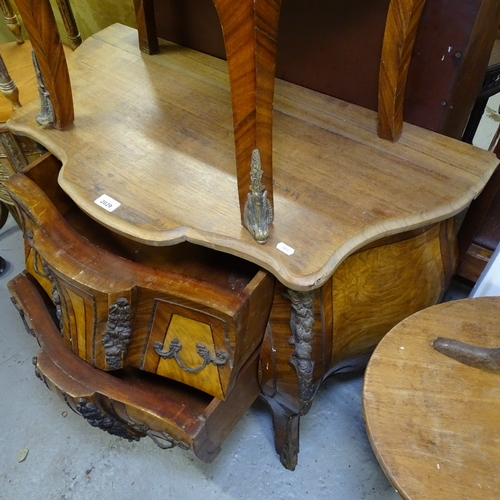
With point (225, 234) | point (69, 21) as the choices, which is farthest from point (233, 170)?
point (69, 21)

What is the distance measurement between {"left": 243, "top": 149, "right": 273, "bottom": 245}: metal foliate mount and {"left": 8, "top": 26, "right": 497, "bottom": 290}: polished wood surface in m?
0.02

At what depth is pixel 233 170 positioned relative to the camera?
723 mm

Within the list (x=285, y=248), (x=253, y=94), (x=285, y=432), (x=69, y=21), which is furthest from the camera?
(x=69, y=21)

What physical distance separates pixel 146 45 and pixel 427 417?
32.2 inches

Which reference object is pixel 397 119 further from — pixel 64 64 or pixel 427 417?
pixel 64 64

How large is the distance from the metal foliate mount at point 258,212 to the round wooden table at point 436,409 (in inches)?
8.1

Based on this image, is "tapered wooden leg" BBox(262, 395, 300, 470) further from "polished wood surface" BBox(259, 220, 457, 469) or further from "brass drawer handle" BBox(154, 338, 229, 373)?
"brass drawer handle" BBox(154, 338, 229, 373)

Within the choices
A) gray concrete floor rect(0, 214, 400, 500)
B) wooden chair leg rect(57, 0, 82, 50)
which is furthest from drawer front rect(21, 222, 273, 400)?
wooden chair leg rect(57, 0, 82, 50)

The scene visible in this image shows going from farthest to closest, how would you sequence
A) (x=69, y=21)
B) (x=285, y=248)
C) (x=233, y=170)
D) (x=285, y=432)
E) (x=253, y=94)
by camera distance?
(x=69, y=21), (x=285, y=432), (x=233, y=170), (x=285, y=248), (x=253, y=94)

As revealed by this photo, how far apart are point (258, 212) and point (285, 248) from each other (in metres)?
0.06

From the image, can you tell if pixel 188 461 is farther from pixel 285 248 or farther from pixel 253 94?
pixel 253 94

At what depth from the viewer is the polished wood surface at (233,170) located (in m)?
0.63

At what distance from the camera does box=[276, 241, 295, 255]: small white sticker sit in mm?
608

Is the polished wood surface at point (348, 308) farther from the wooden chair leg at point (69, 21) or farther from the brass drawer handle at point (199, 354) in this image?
the wooden chair leg at point (69, 21)
